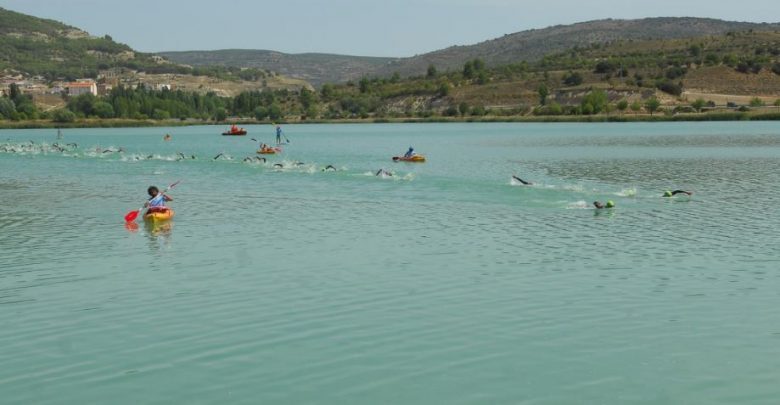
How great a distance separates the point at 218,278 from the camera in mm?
19625

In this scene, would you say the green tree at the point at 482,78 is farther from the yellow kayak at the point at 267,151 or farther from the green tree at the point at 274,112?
the yellow kayak at the point at 267,151

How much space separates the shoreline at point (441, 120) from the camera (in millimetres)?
120188

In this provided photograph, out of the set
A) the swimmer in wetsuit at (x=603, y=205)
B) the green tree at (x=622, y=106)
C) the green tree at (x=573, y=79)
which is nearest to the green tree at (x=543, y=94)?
the green tree at (x=573, y=79)

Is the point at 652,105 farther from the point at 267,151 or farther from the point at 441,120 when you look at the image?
the point at 267,151

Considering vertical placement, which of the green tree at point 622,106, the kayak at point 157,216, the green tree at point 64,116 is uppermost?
the green tree at point 622,106

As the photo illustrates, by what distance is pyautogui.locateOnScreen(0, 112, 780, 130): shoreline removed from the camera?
120 m

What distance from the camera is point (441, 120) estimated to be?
507 ft

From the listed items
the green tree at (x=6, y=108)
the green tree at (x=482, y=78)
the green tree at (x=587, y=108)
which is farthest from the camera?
the green tree at (x=482, y=78)

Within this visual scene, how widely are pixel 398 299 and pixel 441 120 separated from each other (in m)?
138

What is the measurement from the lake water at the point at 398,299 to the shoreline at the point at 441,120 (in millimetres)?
88281

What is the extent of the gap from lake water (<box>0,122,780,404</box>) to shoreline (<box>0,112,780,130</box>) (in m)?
88.3

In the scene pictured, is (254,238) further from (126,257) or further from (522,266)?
(522,266)

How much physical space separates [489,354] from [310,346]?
276 centimetres

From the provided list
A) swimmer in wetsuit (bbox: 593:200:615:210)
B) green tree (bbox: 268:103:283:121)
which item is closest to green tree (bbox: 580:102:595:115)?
green tree (bbox: 268:103:283:121)
